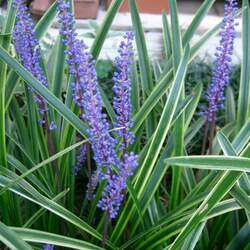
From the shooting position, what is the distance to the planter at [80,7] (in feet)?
12.3

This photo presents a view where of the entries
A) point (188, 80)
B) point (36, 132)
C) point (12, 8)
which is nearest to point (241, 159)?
point (36, 132)

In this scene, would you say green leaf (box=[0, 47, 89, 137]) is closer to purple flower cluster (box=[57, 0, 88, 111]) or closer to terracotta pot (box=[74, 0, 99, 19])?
purple flower cluster (box=[57, 0, 88, 111])

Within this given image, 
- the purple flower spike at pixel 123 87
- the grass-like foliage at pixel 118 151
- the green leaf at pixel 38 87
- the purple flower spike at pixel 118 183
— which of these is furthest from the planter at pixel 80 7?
the purple flower spike at pixel 118 183

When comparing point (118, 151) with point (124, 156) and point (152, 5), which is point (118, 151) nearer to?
point (124, 156)

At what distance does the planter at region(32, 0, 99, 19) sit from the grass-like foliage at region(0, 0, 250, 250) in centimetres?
169

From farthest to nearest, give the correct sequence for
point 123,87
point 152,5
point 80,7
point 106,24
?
point 152,5 → point 80,7 → point 106,24 → point 123,87

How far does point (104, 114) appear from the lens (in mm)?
1343

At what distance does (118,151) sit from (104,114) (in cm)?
31

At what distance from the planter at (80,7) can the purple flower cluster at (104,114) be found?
2.31 metres

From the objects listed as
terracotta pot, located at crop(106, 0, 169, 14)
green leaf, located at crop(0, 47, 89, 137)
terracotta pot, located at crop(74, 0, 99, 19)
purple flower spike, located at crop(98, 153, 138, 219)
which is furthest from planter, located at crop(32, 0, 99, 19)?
purple flower spike, located at crop(98, 153, 138, 219)

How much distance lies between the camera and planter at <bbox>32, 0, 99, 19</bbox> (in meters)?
3.74

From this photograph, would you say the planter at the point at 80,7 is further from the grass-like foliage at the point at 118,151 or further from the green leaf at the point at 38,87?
the green leaf at the point at 38,87

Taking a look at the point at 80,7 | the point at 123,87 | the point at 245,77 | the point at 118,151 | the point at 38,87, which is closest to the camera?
the point at 123,87

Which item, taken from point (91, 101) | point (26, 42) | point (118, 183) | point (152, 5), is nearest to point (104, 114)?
point (91, 101)
